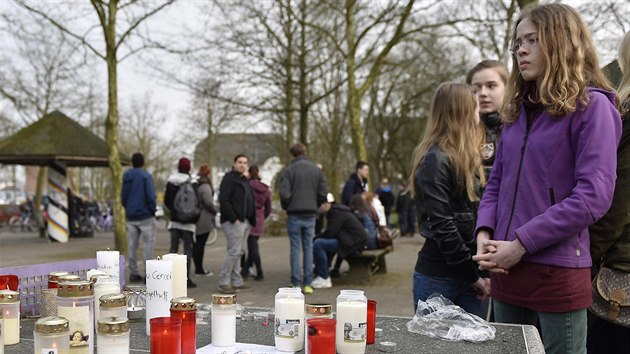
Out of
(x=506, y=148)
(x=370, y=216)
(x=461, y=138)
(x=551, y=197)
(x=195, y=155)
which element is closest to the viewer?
(x=551, y=197)

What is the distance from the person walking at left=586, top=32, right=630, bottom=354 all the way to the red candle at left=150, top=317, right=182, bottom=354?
5.66ft

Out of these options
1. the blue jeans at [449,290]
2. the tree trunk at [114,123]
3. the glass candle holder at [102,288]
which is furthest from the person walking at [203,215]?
the glass candle holder at [102,288]

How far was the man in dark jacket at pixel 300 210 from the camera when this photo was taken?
8.51 m

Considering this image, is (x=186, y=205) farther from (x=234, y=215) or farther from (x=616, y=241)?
(x=616, y=241)

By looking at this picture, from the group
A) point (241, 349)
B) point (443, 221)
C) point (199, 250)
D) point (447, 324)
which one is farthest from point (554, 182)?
point (199, 250)

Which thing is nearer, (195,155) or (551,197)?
(551,197)

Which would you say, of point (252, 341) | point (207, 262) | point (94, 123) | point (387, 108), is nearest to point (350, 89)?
point (207, 262)

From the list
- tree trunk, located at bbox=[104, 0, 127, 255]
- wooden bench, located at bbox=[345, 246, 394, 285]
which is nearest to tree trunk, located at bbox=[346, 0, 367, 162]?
tree trunk, located at bbox=[104, 0, 127, 255]

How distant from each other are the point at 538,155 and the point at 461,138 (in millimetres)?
869

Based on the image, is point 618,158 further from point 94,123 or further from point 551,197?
point 94,123

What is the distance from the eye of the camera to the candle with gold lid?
6.32 ft

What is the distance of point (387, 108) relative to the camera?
107ft

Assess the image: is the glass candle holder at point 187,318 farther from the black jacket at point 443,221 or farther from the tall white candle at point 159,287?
the black jacket at point 443,221

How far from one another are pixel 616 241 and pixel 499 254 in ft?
1.89
